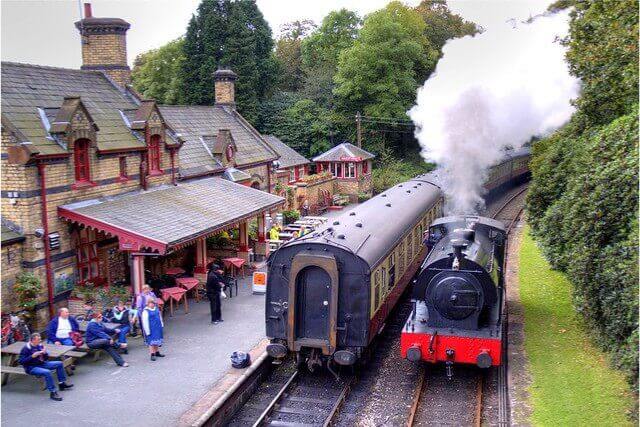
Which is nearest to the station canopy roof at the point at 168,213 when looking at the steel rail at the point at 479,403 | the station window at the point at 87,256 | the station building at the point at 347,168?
the station window at the point at 87,256

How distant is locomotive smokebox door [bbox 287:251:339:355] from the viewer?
33.7ft

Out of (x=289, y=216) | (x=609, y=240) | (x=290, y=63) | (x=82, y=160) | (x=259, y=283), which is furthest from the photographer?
(x=290, y=63)

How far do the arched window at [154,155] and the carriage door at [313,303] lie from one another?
335 inches

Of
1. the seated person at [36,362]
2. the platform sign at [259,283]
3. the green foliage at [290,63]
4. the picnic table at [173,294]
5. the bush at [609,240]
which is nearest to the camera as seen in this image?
the bush at [609,240]

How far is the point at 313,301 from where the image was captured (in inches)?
413

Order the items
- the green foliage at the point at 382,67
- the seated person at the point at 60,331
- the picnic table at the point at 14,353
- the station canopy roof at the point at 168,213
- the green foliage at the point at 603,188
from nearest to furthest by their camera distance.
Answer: the green foliage at the point at 603,188 < the picnic table at the point at 14,353 < the seated person at the point at 60,331 < the station canopy roof at the point at 168,213 < the green foliage at the point at 382,67

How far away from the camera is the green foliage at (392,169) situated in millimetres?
38812

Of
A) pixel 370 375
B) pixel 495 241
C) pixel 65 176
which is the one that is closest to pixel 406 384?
pixel 370 375

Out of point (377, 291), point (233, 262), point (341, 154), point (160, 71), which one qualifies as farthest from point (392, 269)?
point (160, 71)

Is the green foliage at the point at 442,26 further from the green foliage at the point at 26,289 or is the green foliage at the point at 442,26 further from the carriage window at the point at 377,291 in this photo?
the green foliage at the point at 26,289

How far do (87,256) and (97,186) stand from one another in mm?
1786

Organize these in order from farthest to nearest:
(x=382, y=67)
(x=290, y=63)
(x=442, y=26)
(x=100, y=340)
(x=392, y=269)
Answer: (x=290, y=63), (x=442, y=26), (x=382, y=67), (x=392, y=269), (x=100, y=340)

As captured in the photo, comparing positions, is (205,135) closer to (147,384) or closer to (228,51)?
(147,384)

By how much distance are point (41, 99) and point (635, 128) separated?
1317 cm
